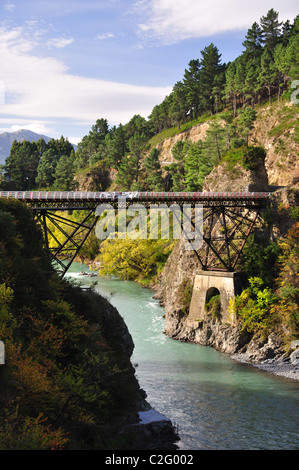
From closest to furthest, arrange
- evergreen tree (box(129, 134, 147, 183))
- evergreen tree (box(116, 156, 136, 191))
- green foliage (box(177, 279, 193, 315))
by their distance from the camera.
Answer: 1. green foliage (box(177, 279, 193, 315))
2. evergreen tree (box(116, 156, 136, 191))
3. evergreen tree (box(129, 134, 147, 183))

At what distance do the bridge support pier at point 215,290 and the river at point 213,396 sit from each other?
3.09m

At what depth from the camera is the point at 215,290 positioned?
4016cm

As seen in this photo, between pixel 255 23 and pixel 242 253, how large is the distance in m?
73.1

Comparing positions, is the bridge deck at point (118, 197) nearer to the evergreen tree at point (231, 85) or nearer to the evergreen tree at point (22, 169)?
the evergreen tree at point (231, 85)

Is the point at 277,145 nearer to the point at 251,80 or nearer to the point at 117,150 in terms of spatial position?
the point at 251,80

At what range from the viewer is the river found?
885 inches

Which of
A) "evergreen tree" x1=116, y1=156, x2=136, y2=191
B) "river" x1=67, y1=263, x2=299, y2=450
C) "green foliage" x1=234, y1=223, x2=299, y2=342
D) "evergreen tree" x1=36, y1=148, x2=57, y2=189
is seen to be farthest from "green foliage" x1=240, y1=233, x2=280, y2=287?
"evergreen tree" x1=36, y1=148, x2=57, y2=189

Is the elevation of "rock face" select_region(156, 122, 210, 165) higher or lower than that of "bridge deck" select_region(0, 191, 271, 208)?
higher

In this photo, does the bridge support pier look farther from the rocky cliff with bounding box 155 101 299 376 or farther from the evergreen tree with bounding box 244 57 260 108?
the evergreen tree with bounding box 244 57 260 108

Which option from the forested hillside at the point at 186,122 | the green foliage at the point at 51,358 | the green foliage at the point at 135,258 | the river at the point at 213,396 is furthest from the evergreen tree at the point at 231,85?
the green foliage at the point at 51,358

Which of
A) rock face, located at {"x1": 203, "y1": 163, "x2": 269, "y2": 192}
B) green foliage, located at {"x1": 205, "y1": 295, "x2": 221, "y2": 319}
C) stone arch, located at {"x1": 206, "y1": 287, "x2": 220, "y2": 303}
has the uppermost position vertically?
rock face, located at {"x1": 203, "y1": 163, "x2": 269, "y2": 192}

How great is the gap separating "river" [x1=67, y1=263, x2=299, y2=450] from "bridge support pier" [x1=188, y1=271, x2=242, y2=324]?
309cm

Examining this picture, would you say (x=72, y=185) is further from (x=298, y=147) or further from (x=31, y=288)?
(x=31, y=288)

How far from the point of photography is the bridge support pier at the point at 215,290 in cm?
3753
